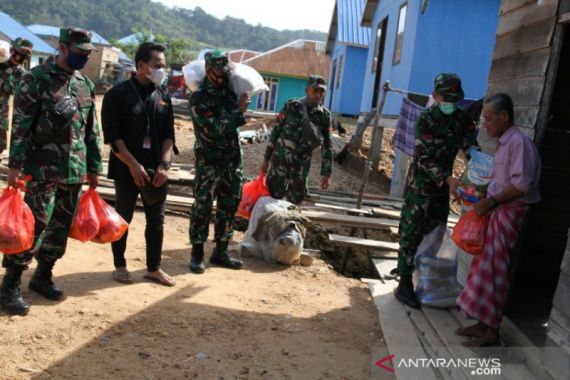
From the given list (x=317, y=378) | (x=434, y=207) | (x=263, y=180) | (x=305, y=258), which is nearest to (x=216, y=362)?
(x=317, y=378)

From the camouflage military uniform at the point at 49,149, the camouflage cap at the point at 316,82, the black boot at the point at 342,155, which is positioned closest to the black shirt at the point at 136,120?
the camouflage military uniform at the point at 49,149

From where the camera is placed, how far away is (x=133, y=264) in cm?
539

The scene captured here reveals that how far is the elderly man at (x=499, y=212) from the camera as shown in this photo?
3.54 meters

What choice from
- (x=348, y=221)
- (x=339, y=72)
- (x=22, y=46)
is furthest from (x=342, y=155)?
(x=339, y=72)

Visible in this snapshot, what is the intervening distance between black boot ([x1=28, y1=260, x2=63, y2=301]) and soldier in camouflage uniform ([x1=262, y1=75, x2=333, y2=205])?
289 centimetres

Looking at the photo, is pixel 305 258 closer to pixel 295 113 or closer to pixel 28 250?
pixel 295 113

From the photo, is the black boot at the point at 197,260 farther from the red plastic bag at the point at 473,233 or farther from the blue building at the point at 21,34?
the blue building at the point at 21,34

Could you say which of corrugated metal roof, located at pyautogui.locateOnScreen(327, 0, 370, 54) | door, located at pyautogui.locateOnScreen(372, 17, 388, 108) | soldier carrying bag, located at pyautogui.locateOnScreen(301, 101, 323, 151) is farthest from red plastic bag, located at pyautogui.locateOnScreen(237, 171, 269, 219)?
corrugated metal roof, located at pyautogui.locateOnScreen(327, 0, 370, 54)

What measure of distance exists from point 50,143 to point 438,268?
328 centimetres

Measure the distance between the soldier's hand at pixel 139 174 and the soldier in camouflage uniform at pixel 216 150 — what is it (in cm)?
84

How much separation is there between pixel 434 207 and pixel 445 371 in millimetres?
1488

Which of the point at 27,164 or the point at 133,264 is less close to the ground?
the point at 27,164

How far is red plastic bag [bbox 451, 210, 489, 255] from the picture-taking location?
3.73m

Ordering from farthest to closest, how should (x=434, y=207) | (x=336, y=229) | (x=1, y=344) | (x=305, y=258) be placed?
(x=336, y=229) < (x=305, y=258) < (x=434, y=207) < (x=1, y=344)
